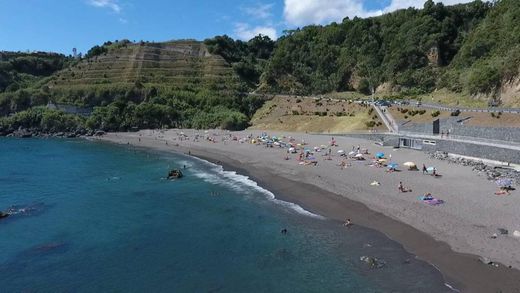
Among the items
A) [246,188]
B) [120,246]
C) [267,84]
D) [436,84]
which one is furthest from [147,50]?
[120,246]

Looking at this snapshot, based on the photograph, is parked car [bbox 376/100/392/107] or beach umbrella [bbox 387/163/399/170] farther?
parked car [bbox 376/100/392/107]

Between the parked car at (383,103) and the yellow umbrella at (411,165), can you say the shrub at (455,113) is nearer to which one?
the parked car at (383,103)

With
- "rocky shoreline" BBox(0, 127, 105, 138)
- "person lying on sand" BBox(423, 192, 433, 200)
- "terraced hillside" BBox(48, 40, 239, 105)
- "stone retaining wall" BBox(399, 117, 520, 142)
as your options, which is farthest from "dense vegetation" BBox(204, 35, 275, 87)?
"person lying on sand" BBox(423, 192, 433, 200)

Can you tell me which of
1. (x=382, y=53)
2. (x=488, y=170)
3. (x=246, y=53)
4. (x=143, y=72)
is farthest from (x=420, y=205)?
(x=246, y=53)

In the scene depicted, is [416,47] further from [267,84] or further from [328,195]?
[328,195]

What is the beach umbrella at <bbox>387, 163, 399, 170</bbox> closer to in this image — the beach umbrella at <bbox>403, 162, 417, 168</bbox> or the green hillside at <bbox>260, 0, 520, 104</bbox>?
the beach umbrella at <bbox>403, 162, 417, 168</bbox>

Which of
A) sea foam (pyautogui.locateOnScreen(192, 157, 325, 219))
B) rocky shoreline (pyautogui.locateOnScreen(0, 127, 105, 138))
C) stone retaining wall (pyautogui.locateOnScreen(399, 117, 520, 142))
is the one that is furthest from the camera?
rocky shoreline (pyautogui.locateOnScreen(0, 127, 105, 138))

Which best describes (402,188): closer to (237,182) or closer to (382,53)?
(237,182)
